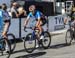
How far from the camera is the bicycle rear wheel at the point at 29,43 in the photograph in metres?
13.2

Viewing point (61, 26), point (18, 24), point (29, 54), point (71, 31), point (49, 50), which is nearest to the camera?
point (29, 54)

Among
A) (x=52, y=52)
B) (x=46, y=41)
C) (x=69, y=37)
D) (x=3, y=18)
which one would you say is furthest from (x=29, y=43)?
(x=69, y=37)

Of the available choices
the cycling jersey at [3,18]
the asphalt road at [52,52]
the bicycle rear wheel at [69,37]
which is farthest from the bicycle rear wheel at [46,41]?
the cycling jersey at [3,18]

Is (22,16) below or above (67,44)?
above

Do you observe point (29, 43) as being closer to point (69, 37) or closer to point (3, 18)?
point (3, 18)

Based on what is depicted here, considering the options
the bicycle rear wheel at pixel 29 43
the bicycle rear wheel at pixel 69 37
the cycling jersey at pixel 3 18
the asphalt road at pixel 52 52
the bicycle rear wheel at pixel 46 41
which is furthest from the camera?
Answer: the bicycle rear wheel at pixel 69 37

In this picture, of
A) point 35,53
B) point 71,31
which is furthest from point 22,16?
point 35,53

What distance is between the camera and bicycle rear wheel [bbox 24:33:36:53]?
13.2 m

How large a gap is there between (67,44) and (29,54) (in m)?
3.03

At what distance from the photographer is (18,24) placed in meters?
16.7

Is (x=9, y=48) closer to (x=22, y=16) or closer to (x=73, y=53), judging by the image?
(x=73, y=53)

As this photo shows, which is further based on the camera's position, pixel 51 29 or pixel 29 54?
pixel 51 29

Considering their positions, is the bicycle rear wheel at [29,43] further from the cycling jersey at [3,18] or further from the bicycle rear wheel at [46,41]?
the cycling jersey at [3,18]

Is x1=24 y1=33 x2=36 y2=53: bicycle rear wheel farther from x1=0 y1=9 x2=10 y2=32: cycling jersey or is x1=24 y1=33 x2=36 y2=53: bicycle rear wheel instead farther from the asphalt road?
x1=0 y1=9 x2=10 y2=32: cycling jersey
